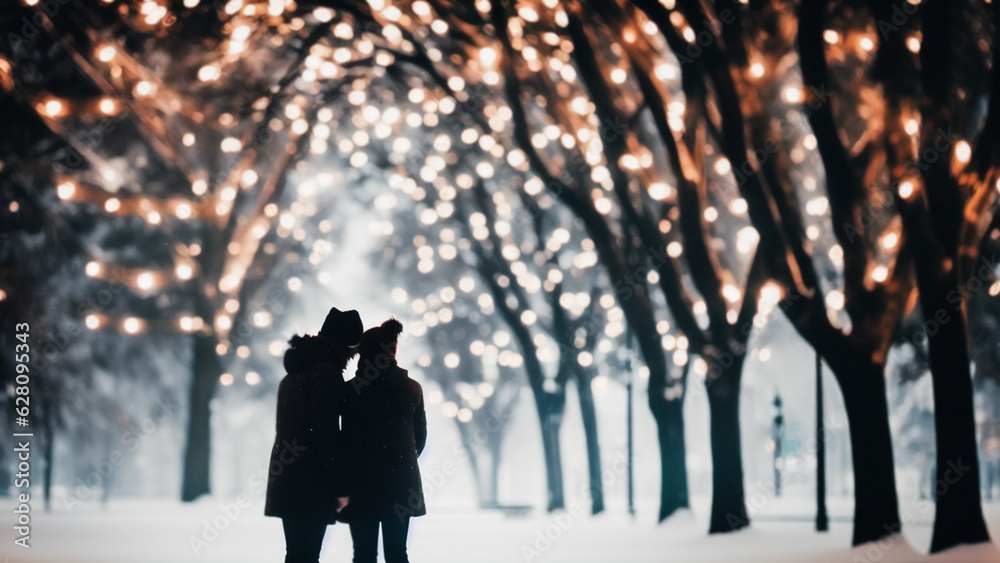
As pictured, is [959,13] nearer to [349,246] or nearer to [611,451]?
[349,246]

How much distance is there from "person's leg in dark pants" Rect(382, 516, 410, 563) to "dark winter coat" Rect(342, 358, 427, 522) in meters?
0.06

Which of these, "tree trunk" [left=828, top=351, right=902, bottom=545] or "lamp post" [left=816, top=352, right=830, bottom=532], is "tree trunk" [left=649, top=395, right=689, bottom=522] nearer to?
"lamp post" [left=816, top=352, right=830, bottom=532]

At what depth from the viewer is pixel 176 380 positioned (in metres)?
32.9

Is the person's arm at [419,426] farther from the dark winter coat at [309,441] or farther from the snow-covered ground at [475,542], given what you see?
the snow-covered ground at [475,542]

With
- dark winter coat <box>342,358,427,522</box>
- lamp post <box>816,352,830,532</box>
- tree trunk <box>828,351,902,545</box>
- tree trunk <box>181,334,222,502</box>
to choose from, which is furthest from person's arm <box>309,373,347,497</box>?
tree trunk <box>181,334,222,502</box>

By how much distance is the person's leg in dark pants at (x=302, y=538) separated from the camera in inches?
271

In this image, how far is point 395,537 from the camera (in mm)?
7254

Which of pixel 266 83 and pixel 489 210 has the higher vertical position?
pixel 266 83

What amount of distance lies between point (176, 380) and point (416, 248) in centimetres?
872

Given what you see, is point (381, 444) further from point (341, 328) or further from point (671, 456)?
point (671, 456)

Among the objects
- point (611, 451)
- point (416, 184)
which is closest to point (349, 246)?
point (416, 184)

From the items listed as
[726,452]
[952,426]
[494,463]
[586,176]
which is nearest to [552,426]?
[726,452]

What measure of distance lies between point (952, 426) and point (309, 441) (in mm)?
7228

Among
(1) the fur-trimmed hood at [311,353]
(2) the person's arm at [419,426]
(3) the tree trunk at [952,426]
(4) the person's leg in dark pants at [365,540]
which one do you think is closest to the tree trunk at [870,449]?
(3) the tree trunk at [952,426]
